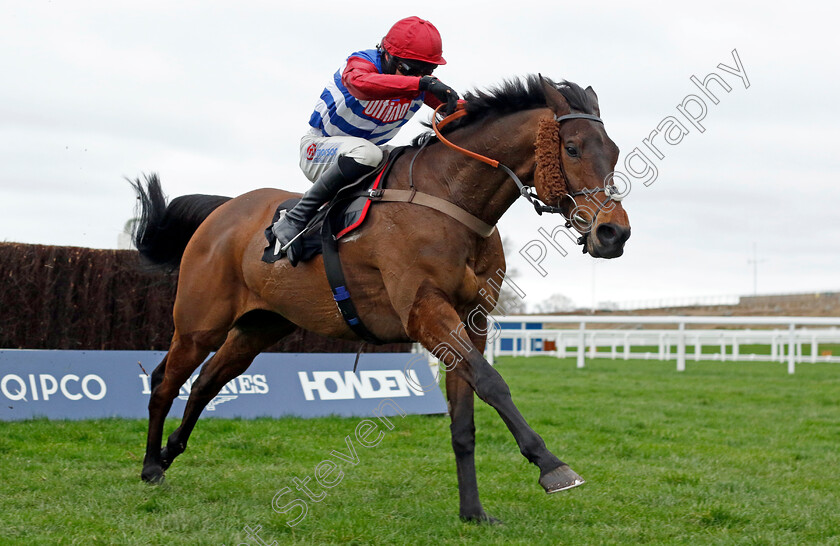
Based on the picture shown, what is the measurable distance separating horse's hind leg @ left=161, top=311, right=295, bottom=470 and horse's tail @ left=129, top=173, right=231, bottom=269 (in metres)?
1.07

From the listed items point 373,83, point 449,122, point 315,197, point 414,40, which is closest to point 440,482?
point 315,197

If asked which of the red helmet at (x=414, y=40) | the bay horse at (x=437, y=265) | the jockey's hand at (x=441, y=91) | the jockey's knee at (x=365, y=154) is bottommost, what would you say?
the bay horse at (x=437, y=265)

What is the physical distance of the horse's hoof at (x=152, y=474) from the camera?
5.13m

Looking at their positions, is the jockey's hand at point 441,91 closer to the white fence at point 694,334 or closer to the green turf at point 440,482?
the green turf at point 440,482

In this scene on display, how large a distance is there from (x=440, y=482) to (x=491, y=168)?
2.21m

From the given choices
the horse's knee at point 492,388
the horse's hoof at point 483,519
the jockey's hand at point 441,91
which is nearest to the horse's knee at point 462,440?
the horse's hoof at point 483,519

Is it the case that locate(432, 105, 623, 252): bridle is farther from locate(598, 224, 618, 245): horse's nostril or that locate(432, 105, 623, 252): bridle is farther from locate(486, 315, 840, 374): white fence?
locate(486, 315, 840, 374): white fence

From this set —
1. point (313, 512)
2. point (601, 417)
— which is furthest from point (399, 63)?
point (601, 417)

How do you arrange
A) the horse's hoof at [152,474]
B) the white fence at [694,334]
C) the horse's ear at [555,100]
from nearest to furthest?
1. the horse's ear at [555,100]
2. the horse's hoof at [152,474]
3. the white fence at [694,334]

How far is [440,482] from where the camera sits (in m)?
5.35

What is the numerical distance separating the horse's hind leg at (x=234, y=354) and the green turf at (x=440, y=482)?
41 cm

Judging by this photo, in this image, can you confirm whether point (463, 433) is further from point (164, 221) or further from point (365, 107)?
point (164, 221)

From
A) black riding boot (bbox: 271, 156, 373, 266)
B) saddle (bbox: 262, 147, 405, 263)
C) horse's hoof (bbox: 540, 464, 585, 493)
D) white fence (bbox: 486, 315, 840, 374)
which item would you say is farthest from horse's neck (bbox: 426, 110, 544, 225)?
white fence (bbox: 486, 315, 840, 374)

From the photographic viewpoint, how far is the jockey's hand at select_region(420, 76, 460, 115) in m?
4.17
